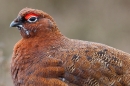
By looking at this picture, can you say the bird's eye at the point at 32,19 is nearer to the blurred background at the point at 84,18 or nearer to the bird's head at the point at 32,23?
the bird's head at the point at 32,23

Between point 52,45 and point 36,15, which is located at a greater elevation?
point 36,15

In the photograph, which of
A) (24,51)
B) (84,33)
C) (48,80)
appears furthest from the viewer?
(84,33)

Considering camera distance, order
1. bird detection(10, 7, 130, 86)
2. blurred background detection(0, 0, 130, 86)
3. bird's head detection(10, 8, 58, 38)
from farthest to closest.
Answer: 1. blurred background detection(0, 0, 130, 86)
2. bird's head detection(10, 8, 58, 38)
3. bird detection(10, 7, 130, 86)

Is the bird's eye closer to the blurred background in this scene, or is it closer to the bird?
the bird

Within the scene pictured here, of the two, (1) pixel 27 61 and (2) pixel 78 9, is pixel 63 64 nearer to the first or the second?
(1) pixel 27 61

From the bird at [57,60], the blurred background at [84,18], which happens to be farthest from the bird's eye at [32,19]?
the blurred background at [84,18]

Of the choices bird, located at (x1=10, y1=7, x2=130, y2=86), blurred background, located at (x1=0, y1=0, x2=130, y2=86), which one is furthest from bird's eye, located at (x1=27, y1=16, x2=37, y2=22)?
blurred background, located at (x1=0, y1=0, x2=130, y2=86)

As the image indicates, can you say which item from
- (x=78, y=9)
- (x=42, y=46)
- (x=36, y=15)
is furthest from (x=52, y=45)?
(x=78, y=9)
